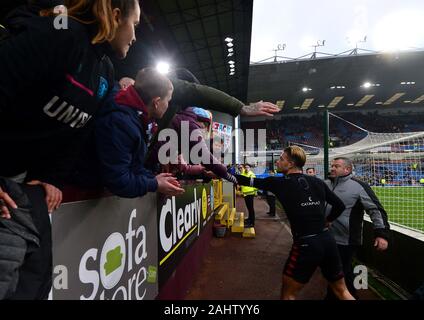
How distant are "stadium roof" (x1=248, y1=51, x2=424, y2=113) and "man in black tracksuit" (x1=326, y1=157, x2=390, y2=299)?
19.8 metres

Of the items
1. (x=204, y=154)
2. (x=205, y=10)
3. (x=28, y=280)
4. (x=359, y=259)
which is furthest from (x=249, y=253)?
(x=205, y=10)

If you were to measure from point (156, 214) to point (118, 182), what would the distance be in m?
1.22

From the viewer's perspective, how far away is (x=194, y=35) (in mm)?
14719

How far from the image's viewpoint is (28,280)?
36.0 inches

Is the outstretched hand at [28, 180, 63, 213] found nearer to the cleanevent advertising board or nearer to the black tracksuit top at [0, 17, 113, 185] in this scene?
the black tracksuit top at [0, 17, 113, 185]

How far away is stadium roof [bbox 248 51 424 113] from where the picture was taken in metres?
21.8

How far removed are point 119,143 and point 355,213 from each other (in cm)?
340

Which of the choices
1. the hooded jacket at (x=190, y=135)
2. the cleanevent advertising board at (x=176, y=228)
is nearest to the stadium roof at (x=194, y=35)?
the cleanevent advertising board at (x=176, y=228)

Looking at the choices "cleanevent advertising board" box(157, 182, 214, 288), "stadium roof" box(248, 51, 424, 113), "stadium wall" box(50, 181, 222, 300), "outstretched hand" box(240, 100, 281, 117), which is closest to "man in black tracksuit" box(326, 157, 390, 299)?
"cleanevent advertising board" box(157, 182, 214, 288)

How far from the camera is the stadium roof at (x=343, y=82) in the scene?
71.4ft

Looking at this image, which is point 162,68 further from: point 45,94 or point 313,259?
point 313,259

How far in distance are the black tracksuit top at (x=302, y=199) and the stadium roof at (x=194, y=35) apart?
833 centimetres

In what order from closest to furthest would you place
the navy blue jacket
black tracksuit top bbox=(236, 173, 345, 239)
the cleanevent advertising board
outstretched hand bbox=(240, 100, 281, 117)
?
1. the navy blue jacket
2. outstretched hand bbox=(240, 100, 281, 117)
3. the cleanevent advertising board
4. black tracksuit top bbox=(236, 173, 345, 239)
